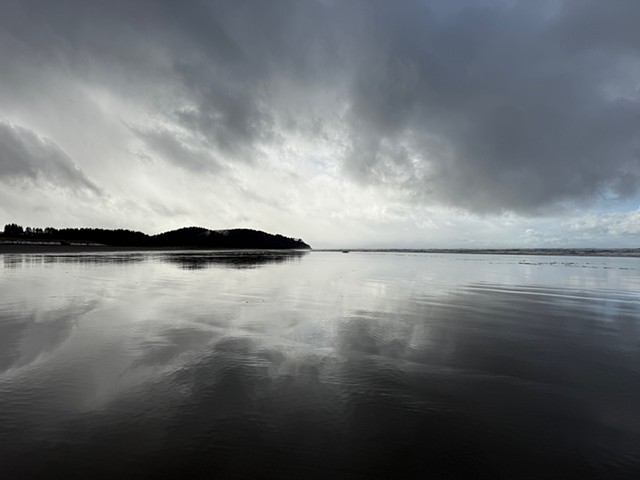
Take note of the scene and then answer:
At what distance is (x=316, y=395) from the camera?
614 centimetres

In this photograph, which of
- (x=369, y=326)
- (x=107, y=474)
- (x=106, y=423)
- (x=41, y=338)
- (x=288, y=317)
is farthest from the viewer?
(x=288, y=317)

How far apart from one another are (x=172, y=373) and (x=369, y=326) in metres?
6.54

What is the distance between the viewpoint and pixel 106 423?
502cm

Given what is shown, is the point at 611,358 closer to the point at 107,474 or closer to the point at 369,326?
the point at 369,326

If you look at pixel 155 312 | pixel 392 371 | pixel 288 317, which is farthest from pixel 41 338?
pixel 392 371

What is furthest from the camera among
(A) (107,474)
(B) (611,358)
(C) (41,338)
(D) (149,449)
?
→ (C) (41,338)

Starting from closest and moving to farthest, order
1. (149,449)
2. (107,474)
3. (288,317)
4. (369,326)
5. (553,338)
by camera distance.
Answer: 1. (107,474)
2. (149,449)
3. (553,338)
4. (369,326)
5. (288,317)

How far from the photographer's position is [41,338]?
31.0 feet

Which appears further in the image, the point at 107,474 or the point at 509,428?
the point at 509,428

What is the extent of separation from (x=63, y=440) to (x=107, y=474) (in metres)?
1.24

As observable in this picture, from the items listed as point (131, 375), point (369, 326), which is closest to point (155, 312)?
point (131, 375)

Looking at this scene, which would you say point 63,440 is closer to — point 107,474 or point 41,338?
point 107,474

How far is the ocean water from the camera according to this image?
13.9 ft

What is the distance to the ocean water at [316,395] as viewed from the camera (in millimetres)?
4223
